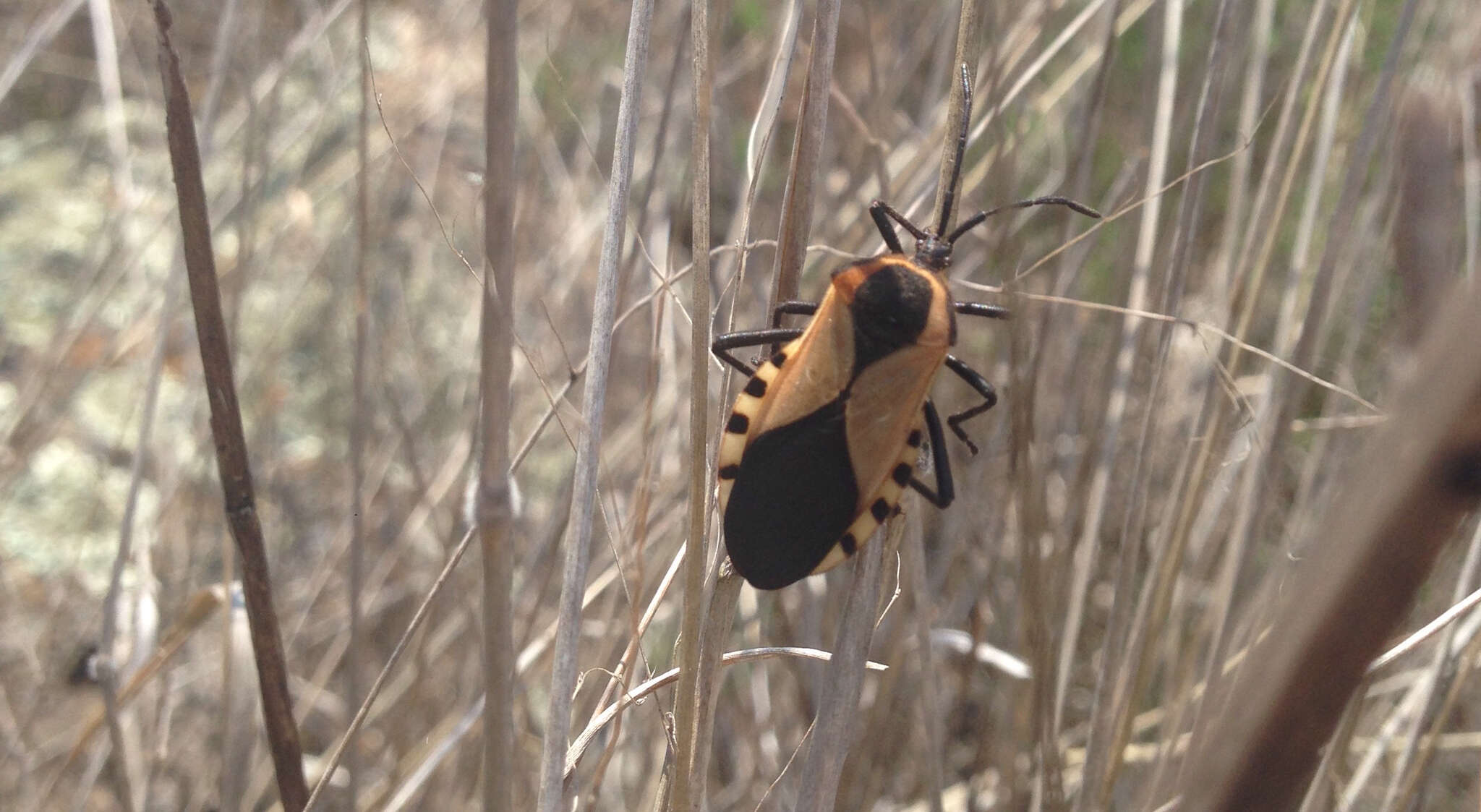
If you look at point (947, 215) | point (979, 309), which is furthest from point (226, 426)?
point (979, 309)

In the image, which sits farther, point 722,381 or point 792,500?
point 792,500

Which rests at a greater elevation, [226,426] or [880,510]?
[226,426]

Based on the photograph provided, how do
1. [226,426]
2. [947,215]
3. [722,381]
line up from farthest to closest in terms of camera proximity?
[947,215] < [722,381] < [226,426]

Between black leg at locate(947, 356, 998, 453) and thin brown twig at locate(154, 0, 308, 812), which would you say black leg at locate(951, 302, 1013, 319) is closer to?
black leg at locate(947, 356, 998, 453)

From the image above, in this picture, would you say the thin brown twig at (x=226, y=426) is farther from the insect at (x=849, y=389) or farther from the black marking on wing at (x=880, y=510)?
the black marking on wing at (x=880, y=510)

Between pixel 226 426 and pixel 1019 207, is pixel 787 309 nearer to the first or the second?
Answer: pixel 1019 207

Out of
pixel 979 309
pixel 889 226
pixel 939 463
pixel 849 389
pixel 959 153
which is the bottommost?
pixel 939 463

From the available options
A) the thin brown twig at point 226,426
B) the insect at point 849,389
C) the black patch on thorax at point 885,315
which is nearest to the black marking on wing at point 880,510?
the insect at point 849,389
